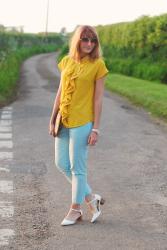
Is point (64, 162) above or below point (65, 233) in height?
above

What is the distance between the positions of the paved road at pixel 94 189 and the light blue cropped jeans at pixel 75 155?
1.16 ft

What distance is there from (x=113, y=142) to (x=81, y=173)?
15.1 ft

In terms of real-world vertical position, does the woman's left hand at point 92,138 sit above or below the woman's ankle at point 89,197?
above

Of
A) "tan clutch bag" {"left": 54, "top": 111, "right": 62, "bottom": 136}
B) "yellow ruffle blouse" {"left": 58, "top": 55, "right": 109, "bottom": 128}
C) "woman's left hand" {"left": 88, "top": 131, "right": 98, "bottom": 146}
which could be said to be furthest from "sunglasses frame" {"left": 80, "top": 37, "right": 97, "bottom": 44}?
"woman's left hand" {"left": 88, "top": 131, "right": 98, "bottom": 146}

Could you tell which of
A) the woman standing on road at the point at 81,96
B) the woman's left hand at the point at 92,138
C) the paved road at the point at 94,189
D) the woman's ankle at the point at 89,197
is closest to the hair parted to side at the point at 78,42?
the woman standing on road at the point at 81,96

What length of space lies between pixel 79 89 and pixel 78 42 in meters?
0.41

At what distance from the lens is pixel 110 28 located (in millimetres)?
40688

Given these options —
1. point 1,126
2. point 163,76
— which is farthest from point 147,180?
point 163,76

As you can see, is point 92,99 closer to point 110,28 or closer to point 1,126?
point 1,126

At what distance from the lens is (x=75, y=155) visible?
5746 millimetres

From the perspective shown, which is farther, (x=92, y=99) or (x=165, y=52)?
(x=165, y=52)

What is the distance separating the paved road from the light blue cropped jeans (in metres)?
0.35

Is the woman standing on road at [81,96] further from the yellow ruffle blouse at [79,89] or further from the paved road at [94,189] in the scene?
the paved road at [94,189]

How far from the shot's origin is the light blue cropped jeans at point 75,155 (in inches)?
225
